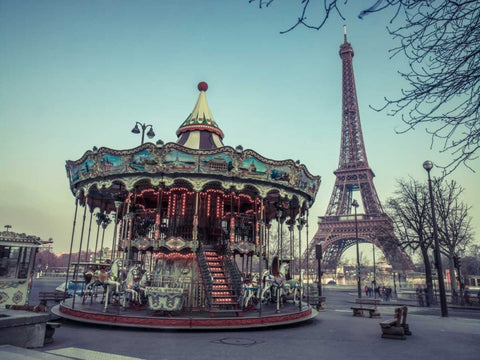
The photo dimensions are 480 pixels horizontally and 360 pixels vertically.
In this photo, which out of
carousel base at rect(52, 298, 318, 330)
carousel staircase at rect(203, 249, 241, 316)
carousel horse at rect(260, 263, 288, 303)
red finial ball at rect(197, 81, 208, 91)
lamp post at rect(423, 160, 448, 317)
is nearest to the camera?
Answer: carousel base at rect(52, 298, 318, 330)

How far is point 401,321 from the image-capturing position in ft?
37.6

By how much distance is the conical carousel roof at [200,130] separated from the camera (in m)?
18.4

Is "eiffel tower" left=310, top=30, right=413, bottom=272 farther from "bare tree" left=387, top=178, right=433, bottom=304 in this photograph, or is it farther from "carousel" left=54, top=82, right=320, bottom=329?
"carousel" left=54, top=82, right=320, bottom=329

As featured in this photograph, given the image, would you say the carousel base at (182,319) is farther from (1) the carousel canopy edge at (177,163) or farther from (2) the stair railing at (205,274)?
(1) the carousel canopy edge at (177,163)

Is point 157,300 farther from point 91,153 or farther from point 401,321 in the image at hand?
point 401,321

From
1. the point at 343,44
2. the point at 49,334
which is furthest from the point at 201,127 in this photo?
the point at 343,44

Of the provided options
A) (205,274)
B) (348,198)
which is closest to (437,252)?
(205,274)

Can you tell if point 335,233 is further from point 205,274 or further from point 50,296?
point 205,274

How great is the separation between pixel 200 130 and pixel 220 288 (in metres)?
8.86

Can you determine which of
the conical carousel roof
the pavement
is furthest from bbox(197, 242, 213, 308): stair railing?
the conical carousel roof

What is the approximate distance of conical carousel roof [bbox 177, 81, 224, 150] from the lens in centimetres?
1837

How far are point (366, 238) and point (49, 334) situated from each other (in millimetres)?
55866

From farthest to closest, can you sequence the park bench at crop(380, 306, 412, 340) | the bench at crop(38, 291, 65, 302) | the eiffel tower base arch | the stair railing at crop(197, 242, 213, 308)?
1. the eiffel tower base arch
2. the bench at crop(38, 291, 65, 302)
3. the stair railing at crop(197, 242, 213, 308)
4. the park bench at crop(380, 306, 412, 340)

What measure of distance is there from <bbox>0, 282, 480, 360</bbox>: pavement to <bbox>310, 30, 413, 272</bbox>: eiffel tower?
4775cm
